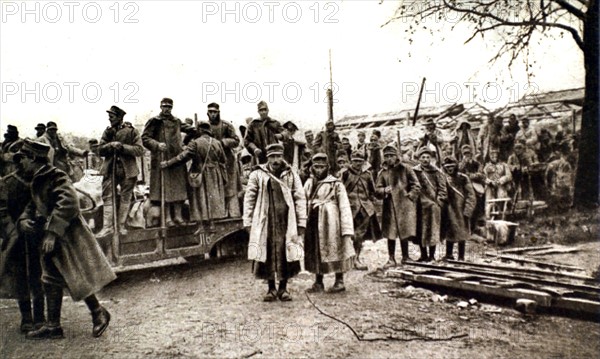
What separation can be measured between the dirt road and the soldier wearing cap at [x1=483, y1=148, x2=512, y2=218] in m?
2.31

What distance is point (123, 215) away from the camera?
17.1ft

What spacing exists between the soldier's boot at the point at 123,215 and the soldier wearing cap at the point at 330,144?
283cm

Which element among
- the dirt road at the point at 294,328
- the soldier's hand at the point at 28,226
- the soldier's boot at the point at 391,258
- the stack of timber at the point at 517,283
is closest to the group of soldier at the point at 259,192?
the soldier's hand at the point at 28,226

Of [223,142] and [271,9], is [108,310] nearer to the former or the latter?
[223,142]

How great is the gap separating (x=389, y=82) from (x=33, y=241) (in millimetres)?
4017

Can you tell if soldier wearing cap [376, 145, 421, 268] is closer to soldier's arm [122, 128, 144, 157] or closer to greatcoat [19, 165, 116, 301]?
soldier's arm [122, 128, 144, 157]

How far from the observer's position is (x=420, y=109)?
609 cm

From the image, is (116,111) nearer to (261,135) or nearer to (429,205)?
(261,135)

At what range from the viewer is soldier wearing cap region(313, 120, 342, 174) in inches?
267

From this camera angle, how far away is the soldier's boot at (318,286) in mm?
5141

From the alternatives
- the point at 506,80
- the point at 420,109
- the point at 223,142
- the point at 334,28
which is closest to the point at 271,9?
the point at 334,28

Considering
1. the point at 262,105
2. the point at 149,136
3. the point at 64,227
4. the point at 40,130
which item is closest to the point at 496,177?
the point at 262,105

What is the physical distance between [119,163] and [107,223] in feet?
2.27

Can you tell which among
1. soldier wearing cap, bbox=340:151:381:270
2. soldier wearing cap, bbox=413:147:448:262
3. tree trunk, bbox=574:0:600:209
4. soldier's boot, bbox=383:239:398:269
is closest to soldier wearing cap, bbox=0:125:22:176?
soldier wearing cap, bbox=340:151:381:270
